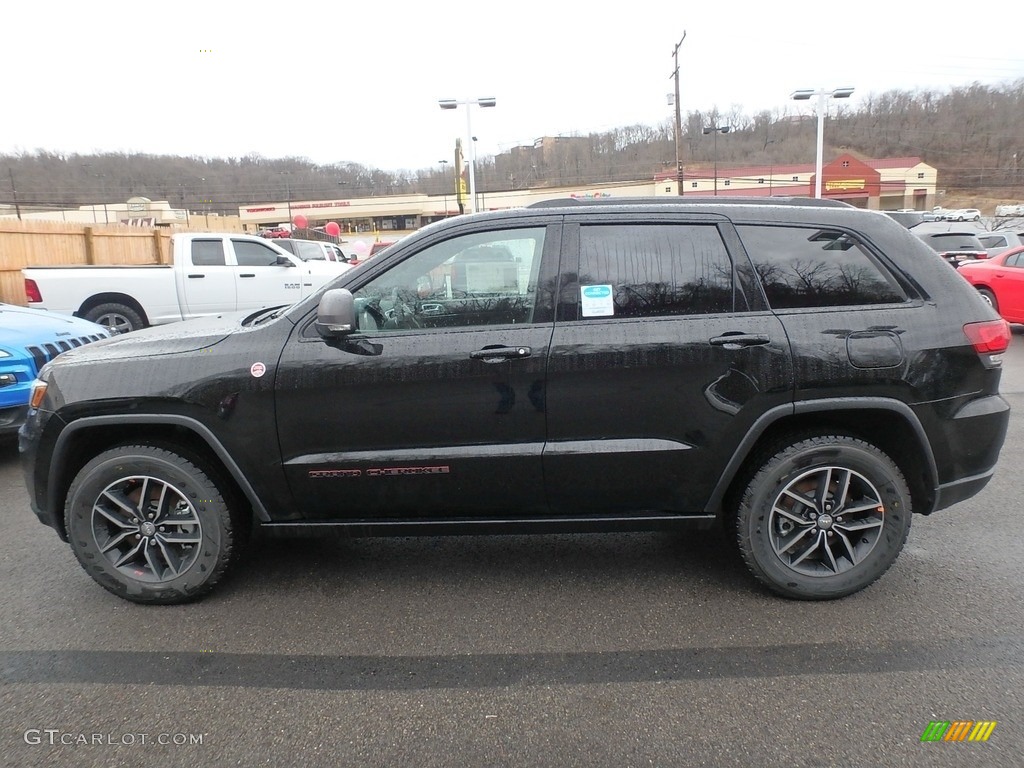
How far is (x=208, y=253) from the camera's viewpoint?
11992 mm

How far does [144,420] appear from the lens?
3088 mm

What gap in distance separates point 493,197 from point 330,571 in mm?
52520

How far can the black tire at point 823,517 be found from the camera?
3.11 m

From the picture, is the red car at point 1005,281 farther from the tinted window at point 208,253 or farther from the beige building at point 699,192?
the beige building at point 699,192

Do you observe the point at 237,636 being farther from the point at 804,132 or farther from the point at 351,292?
the point at 804,132

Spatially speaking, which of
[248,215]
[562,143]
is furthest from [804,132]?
[248,215]

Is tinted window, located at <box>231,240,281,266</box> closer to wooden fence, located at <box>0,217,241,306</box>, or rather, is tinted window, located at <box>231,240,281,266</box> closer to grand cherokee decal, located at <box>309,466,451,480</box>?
wooden fence, located at <box>0,217,241,306</box>

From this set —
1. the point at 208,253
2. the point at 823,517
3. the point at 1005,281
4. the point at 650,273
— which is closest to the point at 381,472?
the point at 650,273

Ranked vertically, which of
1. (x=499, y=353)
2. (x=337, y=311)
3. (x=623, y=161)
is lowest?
(x=499, y=353)

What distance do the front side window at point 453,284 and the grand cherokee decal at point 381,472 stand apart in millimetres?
642

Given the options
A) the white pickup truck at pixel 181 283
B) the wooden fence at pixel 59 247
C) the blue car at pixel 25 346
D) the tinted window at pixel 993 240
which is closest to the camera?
the blue car at pixel 25 346
